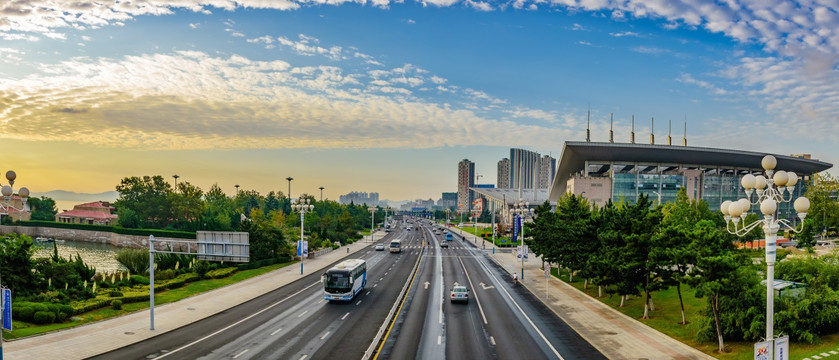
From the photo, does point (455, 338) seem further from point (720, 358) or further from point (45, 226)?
point (45, 226)

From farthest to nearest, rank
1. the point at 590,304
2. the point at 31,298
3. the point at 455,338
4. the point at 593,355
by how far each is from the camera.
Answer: the point at 590,304 → the point at 31,298 → the point at 455,338 → the point at 593,355

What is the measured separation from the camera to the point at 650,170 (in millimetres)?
127312

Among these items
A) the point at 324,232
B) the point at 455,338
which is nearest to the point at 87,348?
the point at 455,338

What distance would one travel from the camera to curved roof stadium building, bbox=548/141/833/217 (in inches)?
4572

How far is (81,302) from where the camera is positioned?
116ft

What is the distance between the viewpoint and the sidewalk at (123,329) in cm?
2519

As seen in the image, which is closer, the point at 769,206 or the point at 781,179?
the point at 781,179

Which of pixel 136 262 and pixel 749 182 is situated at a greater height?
pixel 749 182

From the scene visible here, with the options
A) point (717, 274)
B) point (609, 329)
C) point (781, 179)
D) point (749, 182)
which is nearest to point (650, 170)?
point (609, 329)

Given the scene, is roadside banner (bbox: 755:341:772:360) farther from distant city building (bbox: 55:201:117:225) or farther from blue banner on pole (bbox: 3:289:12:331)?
distant city building (bbox: 55:201:117:225)

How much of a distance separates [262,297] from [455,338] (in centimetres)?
2144

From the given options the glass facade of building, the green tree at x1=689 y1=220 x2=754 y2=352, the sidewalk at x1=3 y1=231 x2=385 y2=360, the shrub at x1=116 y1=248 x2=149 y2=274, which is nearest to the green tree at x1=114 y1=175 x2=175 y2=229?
the shrub at x1=116 y1=248 x2=149 y2=274

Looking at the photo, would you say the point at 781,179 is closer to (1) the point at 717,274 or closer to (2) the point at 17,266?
(1) the point at 717,274

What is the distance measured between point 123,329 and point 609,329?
3107 centimetres
